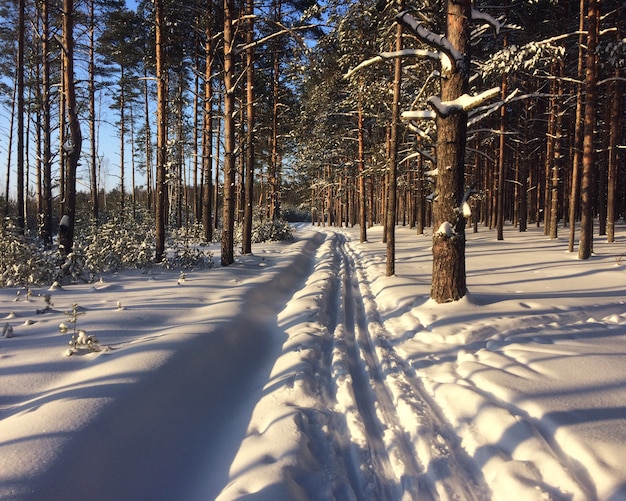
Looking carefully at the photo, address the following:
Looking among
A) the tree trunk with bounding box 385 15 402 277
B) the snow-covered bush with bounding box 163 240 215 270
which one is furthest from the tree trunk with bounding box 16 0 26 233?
Result: the tree trunk with bounding box 385 15 402 277

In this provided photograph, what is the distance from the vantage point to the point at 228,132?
35.3 ft

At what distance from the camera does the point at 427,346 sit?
509cm

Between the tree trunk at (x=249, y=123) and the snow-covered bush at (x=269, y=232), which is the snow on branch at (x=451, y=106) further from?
the snow-covered bush at (x=269, y=232)

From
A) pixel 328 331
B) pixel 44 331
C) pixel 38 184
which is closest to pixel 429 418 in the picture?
pixel 328 331

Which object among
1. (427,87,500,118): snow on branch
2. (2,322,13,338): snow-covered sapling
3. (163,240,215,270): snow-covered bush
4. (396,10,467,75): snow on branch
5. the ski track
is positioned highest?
(396,10,467,75): snow on branch

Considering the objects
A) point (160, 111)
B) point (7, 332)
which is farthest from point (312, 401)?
point (160, 111)

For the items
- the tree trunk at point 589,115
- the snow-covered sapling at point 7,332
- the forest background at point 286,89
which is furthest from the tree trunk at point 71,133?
the tree trunk at point 589,115

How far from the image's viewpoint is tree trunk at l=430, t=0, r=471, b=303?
6215mm

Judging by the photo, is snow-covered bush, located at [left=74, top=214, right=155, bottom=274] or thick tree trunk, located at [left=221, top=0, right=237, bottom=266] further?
thick tree trunk, located at [left=221, top=0, right=237, bottom=266]

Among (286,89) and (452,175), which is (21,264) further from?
(286,89)

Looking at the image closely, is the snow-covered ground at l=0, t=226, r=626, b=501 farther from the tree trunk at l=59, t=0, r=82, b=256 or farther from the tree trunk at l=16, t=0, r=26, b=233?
the tree trunk at l=16, t=0, r=26, b=233

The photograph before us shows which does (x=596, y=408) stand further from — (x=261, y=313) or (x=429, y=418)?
(x=261, y=313)

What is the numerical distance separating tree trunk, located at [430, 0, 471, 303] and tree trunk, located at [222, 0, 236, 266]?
6.29 meters

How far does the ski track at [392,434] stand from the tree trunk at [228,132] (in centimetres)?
667
